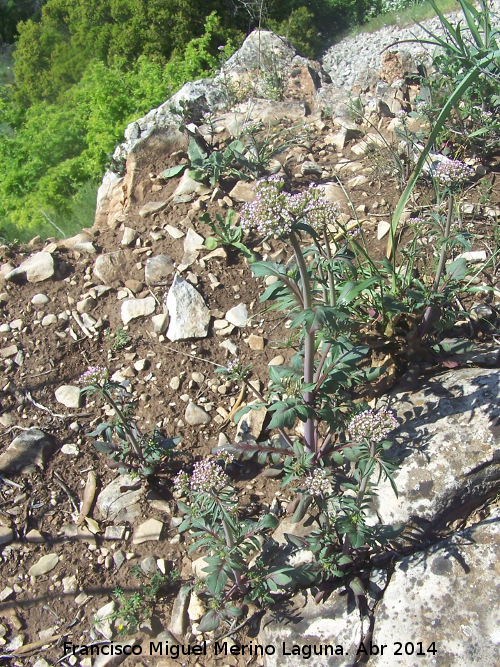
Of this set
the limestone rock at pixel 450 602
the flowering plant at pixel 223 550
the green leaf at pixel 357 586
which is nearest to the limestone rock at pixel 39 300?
the flowering plant at pixel 223 550

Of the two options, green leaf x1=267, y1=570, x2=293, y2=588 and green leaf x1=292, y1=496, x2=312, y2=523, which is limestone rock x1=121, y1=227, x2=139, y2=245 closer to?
green leaf x1=292, y1=496, x2=312, y2=523

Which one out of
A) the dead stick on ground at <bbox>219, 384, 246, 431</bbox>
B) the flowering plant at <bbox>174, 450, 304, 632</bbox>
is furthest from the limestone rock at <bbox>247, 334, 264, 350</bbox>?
the flowering plant at <bbox>174, 450, 304, 632</bbox>

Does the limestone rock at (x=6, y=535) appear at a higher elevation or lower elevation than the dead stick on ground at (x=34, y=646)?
higher

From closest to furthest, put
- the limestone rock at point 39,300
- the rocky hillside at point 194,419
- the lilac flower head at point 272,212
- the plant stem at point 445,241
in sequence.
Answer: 1. the lilac flower head at point 272,212
2. the rocky hillside at point 194,419
3. the plant stem at point 445,241
4. the limestone rock at point 39,300

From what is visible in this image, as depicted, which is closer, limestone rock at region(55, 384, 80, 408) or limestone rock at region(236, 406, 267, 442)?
limestone rock at region(236, 406, 267, 442)

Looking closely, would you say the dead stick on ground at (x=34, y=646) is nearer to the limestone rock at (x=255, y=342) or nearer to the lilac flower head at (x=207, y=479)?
the lilac flower head at (x=207, y=479)

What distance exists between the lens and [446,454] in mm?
2561

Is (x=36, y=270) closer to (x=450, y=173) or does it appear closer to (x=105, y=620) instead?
(x=105, y=620)

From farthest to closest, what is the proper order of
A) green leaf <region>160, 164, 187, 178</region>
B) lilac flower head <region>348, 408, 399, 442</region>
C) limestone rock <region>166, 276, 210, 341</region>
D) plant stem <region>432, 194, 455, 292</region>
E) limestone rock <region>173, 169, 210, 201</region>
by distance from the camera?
green leaf <region>160, 164, 187, 178</region> < limestone rock <region>173, 169, 210, 201</region> < limestone rock <region>166, 276, 210, 341</region> < plant stem <region>432, 194, 455, 292</region> < lilac flower head <region>348, 408, 399, 442</region>

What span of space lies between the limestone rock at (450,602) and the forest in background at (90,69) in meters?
4.08

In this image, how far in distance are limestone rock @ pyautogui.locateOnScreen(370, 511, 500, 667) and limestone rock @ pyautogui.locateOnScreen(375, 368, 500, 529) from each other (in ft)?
0.48

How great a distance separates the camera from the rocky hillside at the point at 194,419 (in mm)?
2322

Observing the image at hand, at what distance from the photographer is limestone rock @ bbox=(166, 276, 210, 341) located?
134 inches

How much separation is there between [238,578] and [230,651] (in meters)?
0.33
